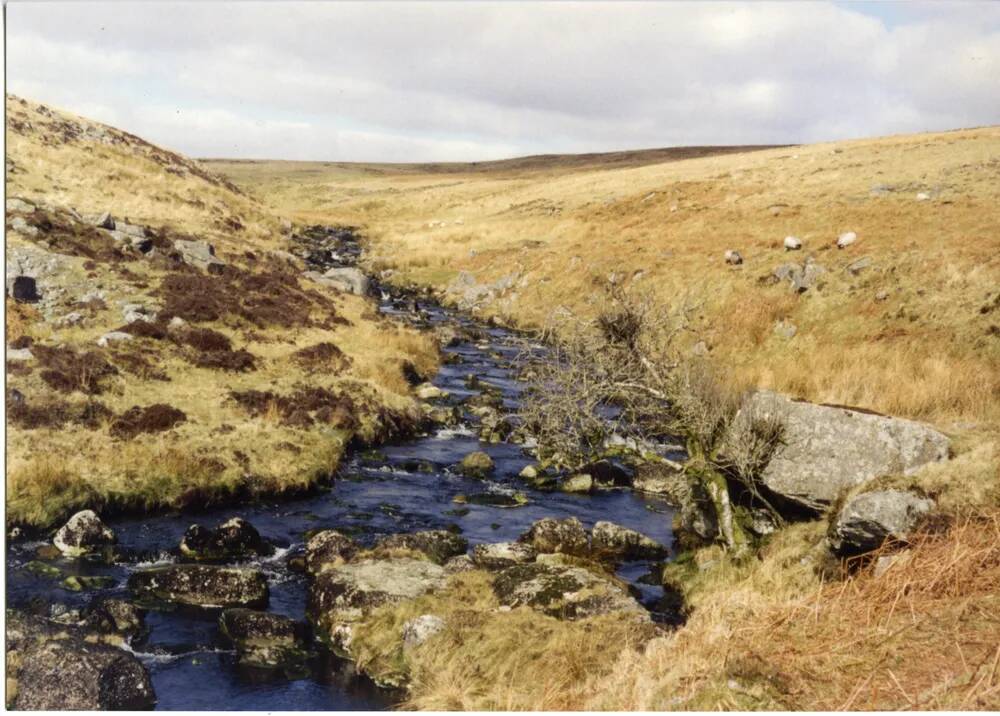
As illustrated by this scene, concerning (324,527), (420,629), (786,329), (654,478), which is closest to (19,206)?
(324,527)

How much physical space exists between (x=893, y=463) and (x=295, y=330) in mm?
24641

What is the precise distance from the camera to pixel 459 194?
4545 inches

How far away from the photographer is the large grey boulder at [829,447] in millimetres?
15305

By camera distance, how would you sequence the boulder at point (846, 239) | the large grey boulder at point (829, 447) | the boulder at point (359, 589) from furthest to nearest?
the boulder at point (846, 239), the large grey boulder at point (829, 447), the boulder at point (359, 589)

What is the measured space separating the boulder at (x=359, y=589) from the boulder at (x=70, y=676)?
11.1 feet

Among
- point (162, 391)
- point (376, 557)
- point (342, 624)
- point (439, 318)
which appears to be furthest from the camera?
point (439, 318)

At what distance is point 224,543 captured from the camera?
57.5 feet

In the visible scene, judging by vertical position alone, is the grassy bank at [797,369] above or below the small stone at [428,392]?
above

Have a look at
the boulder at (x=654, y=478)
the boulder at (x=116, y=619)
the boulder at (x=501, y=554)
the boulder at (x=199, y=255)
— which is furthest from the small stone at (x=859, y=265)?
the boulder at (x=116, y=619)

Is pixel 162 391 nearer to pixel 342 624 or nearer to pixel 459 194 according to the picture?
pixel 342 624

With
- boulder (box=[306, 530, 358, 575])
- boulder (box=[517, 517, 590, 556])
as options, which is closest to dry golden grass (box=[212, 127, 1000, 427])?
boulder (box=[517, 517, 590, 556])

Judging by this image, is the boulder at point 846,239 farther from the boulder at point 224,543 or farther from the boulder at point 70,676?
the boulder at point 70,676

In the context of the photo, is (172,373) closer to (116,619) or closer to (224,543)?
(224,543)

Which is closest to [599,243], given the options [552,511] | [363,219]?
[552,511]
